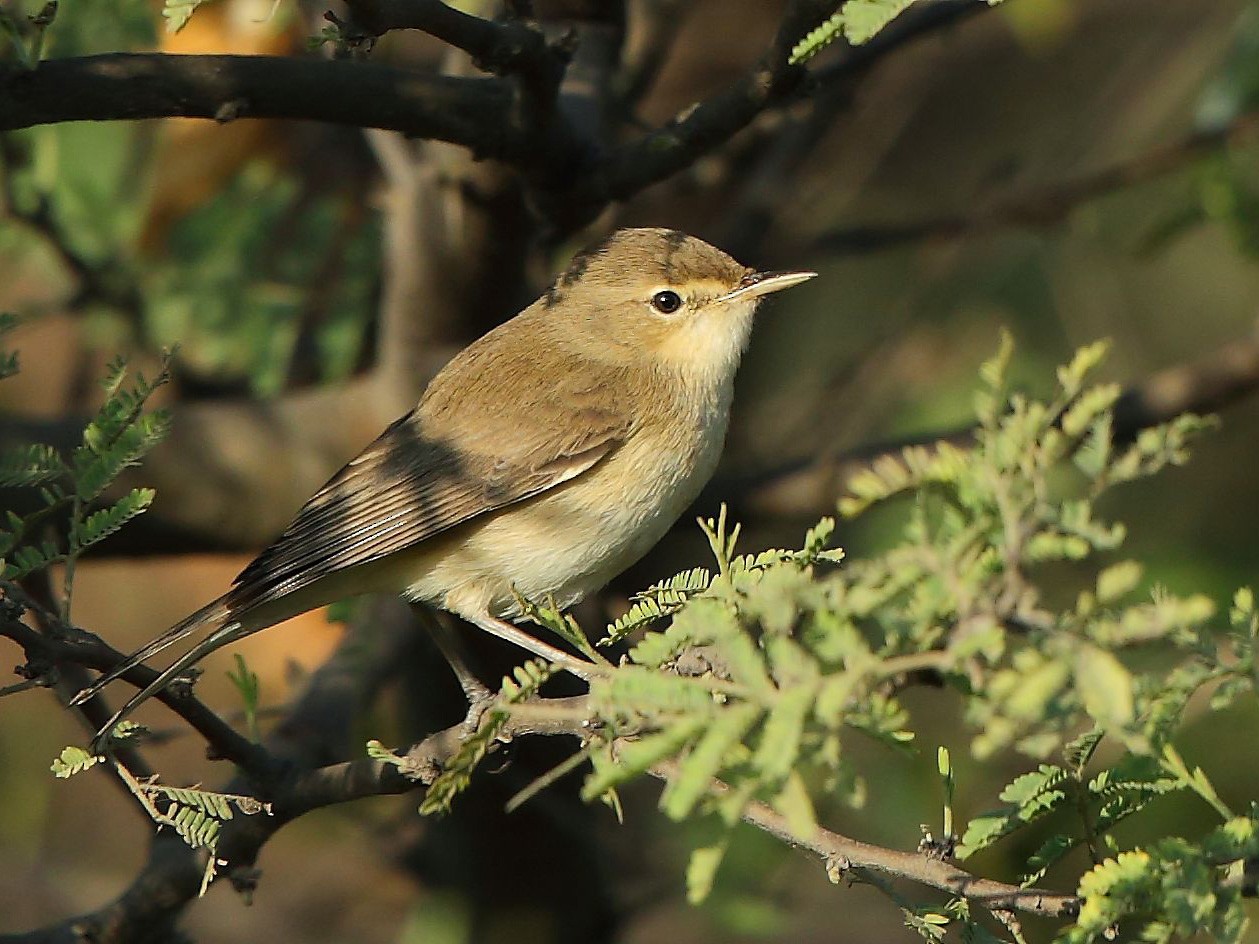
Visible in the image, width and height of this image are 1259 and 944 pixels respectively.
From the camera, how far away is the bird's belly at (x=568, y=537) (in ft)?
11.4

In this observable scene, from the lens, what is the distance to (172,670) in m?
2.64

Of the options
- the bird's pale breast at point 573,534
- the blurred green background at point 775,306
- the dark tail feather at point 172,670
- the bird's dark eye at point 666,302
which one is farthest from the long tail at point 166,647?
the bird's dark eye at point 666,302

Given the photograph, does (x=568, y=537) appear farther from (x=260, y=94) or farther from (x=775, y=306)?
(x=775, y=306)

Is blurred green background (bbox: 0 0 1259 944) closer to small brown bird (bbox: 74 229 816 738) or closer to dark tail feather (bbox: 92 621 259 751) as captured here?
small brown bird (bbox: 74 229 816 738)

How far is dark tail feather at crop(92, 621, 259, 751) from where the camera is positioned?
2.39 meters

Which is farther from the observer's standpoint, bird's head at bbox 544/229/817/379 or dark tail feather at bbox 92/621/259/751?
bird's head at bbox 544/229/817/379

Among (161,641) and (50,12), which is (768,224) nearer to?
(161,641)

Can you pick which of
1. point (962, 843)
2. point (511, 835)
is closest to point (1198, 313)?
point (511, 835)

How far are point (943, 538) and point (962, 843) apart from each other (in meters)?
0.60

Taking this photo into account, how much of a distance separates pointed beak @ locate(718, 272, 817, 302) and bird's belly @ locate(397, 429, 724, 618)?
0.48 metres

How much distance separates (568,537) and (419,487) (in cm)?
35

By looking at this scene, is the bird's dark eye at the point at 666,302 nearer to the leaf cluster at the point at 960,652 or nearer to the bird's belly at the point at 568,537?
the bird's belly at the point at 568,537

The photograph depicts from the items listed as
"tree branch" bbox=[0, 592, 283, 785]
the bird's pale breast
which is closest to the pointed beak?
the bird's pale breast

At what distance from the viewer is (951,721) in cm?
557
